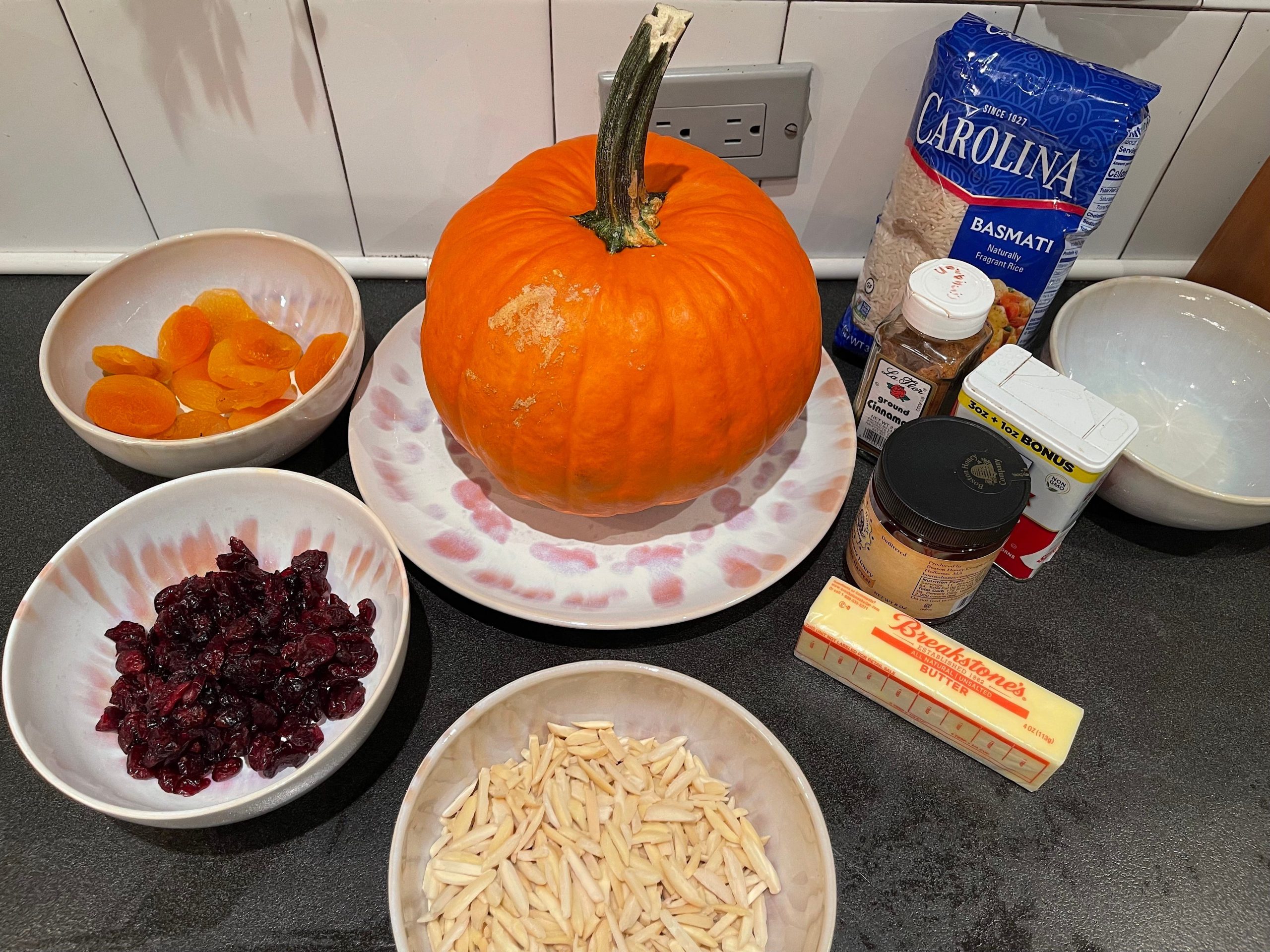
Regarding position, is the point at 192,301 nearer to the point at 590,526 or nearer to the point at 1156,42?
the point at 590,526

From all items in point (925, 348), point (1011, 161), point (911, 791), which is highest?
point (1011, 161)

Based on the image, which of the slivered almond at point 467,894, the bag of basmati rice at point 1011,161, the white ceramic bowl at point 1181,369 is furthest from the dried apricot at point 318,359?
the white ceramic bowl at point 1181,369

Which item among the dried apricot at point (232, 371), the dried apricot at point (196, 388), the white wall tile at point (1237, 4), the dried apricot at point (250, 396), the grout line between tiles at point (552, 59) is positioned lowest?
the dried apricot at point (196, 388)

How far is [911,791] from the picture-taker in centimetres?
73

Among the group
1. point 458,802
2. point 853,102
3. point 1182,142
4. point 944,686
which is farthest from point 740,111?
point 458,802

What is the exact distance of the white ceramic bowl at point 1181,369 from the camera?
88cm

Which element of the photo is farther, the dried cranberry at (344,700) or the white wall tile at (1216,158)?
the white wall tile at (1216,158)

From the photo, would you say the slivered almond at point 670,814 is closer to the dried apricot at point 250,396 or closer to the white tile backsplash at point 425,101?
the dried apricot at point 250,396

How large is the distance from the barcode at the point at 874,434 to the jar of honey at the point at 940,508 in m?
0.11

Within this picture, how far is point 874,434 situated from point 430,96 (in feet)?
1.90

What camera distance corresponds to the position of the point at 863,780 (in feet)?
2.39

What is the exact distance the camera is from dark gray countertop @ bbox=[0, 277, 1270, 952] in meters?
0.67

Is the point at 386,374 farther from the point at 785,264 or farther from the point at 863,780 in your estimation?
the point at 863,780

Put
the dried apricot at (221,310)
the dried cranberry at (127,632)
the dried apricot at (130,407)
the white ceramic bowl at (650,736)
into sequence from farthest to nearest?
the dried apricot at (221,310) → the dried apricot at (130,407) → the dried cranberry at (127,632) → the white ceramic bowl at (650,736)
